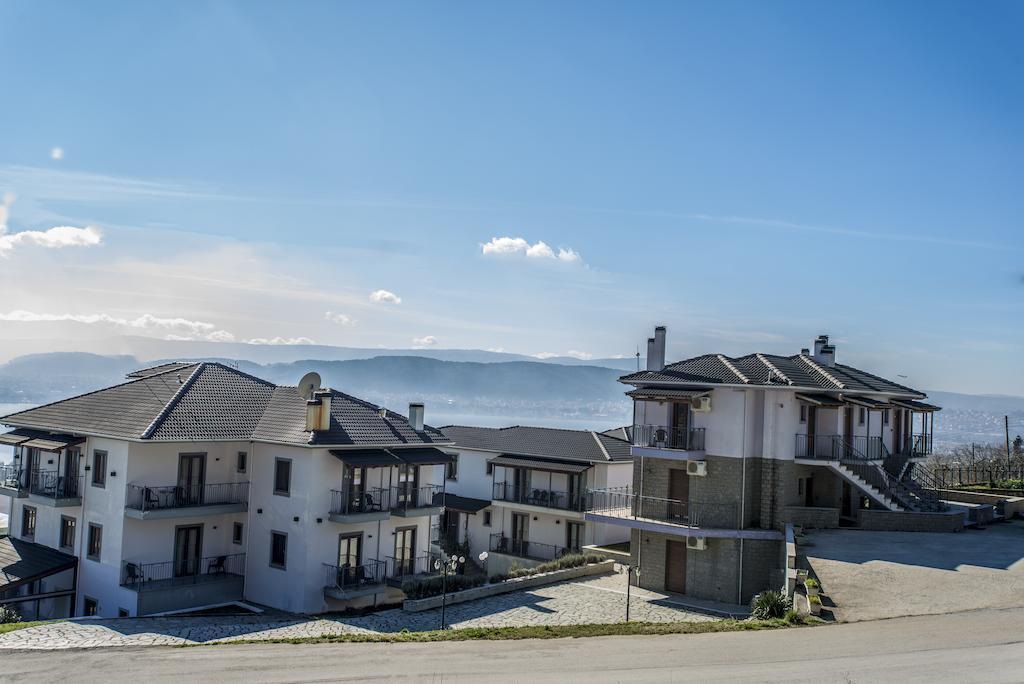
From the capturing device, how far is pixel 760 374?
29.0 m

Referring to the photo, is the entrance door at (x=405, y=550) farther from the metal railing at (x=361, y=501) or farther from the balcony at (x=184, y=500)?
the balcony at (x=184, y=500)

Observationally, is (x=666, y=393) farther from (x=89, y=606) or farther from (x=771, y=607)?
(x=89, y=606)

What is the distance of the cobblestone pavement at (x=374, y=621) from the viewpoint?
2080 centimetres

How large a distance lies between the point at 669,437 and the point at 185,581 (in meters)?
17.9

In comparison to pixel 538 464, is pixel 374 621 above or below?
below

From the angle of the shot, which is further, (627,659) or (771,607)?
(771,607)

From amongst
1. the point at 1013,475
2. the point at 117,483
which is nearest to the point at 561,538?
the point at 117,483

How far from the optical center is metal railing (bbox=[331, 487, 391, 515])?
2842cm

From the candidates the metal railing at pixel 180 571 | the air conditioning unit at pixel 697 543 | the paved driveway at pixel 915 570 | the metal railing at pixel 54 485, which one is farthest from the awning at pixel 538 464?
the metal railing at pixel 54 485

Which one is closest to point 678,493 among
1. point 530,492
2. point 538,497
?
point 538,497

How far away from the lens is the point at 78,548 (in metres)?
28.4

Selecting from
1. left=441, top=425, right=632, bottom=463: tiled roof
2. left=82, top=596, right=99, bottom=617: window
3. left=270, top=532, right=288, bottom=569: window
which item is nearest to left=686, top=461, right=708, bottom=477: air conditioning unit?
left=441, top=425, right=632, bottom=463: tiled roof

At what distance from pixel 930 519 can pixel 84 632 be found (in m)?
26.9

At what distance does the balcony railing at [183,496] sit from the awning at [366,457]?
161 inches
